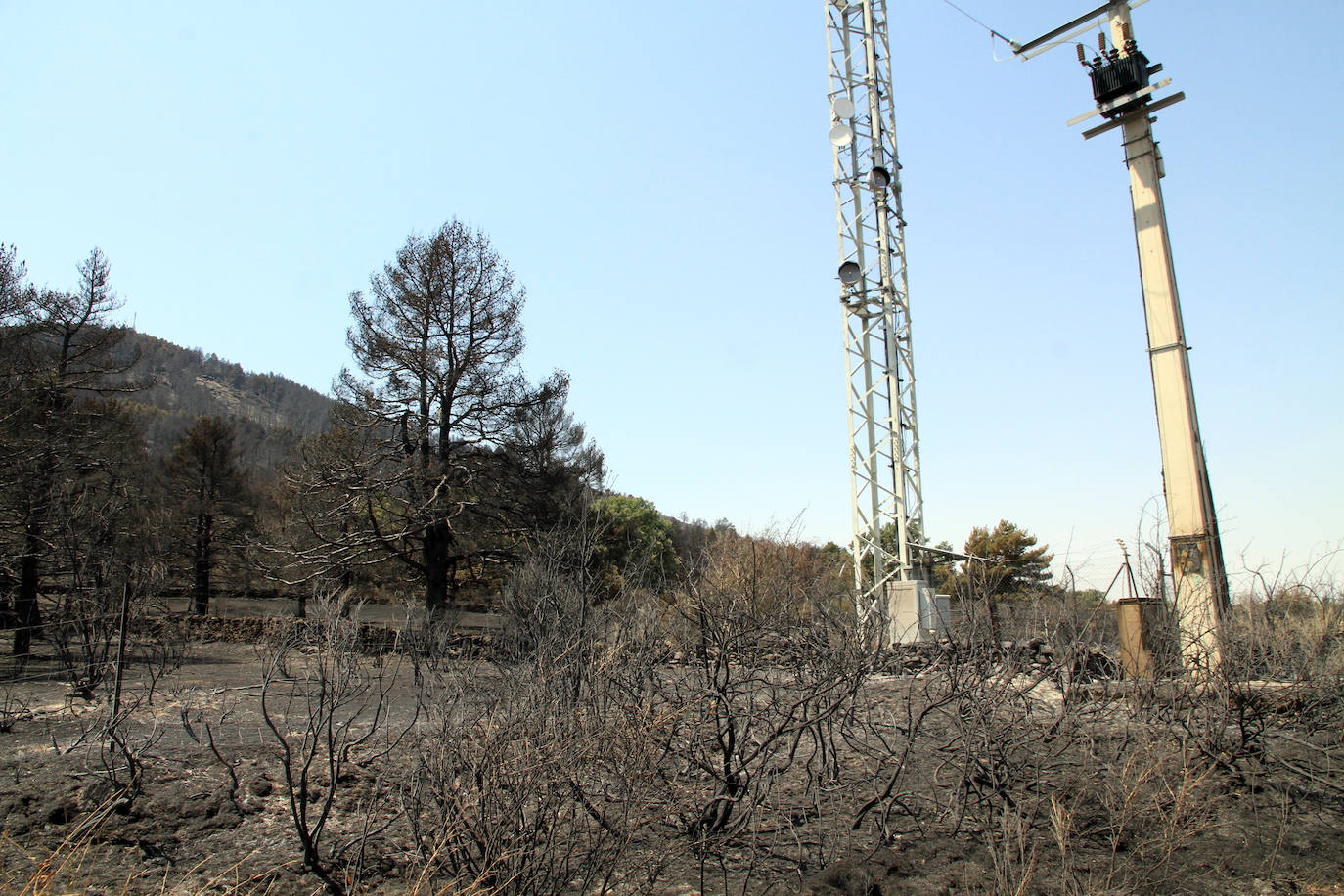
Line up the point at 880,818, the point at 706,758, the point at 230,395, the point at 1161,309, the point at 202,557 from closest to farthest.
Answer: the point at 706,758, the point at 880,818, the point at 1161,309, the point at 202,557, the point at 230,395

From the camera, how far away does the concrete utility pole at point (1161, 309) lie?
1055cm

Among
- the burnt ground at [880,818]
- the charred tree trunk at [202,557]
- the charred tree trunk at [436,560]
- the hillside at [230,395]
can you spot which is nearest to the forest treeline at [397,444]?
the charred tree trunk at [436,560]

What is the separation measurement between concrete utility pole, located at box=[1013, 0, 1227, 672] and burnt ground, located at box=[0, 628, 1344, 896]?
3.00 m

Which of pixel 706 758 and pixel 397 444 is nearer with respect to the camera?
pixel 706 758

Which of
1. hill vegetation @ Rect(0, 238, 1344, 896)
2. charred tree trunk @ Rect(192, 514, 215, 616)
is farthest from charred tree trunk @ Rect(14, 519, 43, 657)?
charred tree trunk @ Rect(192, 514, 215, 616)

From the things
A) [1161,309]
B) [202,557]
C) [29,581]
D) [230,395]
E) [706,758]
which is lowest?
[706,758]

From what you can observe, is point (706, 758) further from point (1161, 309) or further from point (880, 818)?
point (1161, 309)

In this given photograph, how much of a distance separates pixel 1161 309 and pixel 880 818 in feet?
29.8

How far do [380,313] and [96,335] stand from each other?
766cm

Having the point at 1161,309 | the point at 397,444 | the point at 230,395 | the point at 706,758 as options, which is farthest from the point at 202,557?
the point at 230,395

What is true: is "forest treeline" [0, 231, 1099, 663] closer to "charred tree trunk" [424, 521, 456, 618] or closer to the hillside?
"charred tree trunk" [424, 521, 456, 618]

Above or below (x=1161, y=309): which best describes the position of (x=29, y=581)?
below

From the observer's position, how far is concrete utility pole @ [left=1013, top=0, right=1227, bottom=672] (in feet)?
34.6

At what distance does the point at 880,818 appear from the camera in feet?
21.3
